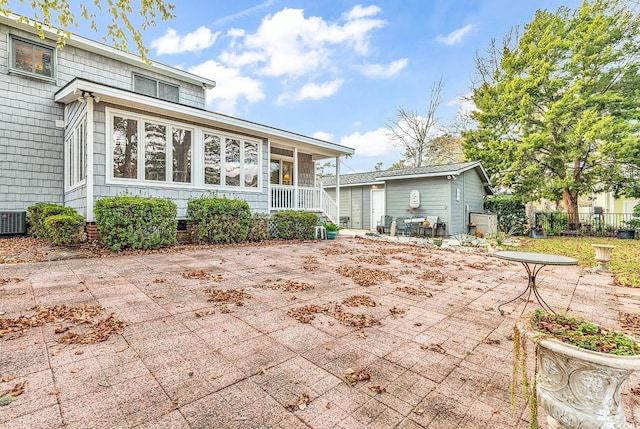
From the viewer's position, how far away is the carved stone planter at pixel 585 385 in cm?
130

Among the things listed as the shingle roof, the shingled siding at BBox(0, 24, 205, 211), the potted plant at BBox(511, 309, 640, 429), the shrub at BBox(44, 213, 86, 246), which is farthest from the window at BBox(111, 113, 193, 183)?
the shingle roof

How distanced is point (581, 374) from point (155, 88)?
14.3 m

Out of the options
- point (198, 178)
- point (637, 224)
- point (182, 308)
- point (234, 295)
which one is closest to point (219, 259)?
point (234, 295)

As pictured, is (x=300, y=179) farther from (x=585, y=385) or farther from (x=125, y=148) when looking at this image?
(x=585, y=385)

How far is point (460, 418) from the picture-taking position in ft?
5.81

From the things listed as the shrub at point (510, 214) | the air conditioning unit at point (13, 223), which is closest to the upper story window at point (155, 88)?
the air conditioning unit at point (13, 223)

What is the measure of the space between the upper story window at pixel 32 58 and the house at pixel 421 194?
10.6 meters

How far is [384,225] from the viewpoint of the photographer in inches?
616

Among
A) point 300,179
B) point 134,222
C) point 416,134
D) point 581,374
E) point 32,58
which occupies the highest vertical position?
point 416,134

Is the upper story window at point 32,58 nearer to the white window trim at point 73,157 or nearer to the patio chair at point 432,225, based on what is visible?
the white window trim at point 73,157

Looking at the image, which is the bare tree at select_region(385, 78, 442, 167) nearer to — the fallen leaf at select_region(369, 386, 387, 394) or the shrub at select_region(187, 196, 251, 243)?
the shrub at select_region(187, 196, 251, 243)

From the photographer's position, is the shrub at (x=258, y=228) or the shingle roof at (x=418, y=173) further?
the shingle roof at (x=418, y=173)

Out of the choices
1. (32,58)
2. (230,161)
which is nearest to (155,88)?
(32,58)

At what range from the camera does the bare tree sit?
2489 cm
